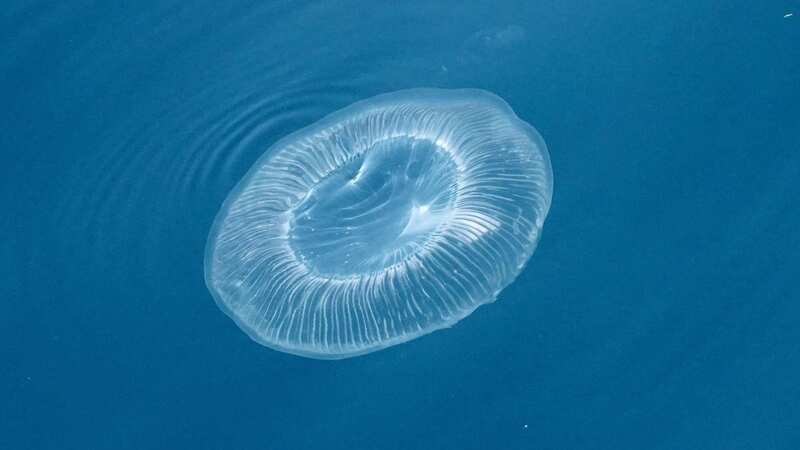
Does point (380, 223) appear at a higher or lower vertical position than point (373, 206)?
lower

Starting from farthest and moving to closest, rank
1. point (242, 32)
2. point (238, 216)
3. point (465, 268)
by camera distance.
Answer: point (242, 32) → point (238, 216) → point (465, 268)

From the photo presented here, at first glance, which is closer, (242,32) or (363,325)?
(363,325)

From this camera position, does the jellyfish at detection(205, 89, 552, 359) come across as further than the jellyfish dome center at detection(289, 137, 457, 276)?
No

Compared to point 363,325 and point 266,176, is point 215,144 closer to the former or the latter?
point 266,176

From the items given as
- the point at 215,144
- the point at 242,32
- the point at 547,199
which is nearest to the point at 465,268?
the point at 547,199

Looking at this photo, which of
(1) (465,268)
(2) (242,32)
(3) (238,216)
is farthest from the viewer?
(2) (242,32)

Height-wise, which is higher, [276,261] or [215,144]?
[215,144]

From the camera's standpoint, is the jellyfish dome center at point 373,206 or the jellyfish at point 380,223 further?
the jellyfish dome center at point 373,206
